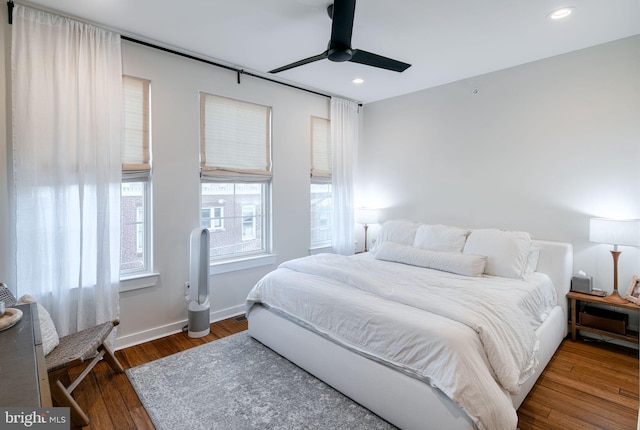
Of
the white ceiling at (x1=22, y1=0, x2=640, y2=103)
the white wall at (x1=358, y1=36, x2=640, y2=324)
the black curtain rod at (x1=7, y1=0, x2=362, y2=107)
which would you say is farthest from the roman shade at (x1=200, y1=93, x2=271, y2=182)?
the white wall at (x1=358, y1=36, x2=640, y2=324)

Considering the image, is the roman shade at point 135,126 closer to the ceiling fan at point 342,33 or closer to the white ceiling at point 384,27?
the white ceiling at point 384,27

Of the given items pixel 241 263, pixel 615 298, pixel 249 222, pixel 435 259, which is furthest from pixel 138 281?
pixel 615 298

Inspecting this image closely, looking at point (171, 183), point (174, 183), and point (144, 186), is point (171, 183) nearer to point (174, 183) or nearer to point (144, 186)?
point (174, 183)

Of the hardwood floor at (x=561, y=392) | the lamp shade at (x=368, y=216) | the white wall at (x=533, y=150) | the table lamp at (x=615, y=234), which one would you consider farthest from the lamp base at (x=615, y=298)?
the lamp shade at (x=368, y=216)

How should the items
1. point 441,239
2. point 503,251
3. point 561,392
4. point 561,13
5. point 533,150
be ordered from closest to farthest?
point 561,392 → point 561,13 → point 503,251 → point 533,150 → point 441,239

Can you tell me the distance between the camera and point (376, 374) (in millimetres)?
2021

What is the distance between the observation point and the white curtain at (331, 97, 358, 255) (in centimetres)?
457

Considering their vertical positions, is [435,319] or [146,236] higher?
[146,236]

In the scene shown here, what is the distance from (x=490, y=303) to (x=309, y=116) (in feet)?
10.3

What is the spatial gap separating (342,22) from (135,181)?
2.24 m

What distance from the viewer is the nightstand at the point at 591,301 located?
2721 millimetres

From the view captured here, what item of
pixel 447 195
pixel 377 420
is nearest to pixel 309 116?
pixel 447 195

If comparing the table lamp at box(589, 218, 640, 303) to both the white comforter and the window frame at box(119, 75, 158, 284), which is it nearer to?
the white comforter

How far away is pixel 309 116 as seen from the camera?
4.33 meters
